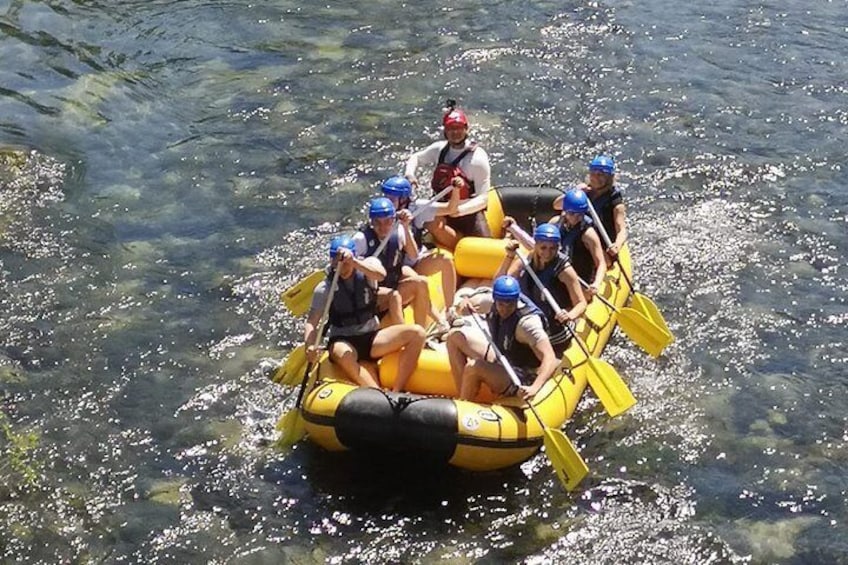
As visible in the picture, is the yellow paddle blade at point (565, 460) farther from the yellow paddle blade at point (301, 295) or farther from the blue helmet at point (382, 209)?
the yellow paddle blade at point (301, 295)

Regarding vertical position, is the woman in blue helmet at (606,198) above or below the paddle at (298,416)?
above

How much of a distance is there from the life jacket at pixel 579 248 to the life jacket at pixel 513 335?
4.71 feet

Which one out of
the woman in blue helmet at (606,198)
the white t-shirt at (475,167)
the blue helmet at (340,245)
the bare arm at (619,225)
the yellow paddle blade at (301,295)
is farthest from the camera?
the white t-shirt at (475,167)

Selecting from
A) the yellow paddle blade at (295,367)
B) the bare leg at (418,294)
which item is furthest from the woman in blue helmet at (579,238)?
the yellow paddle blade at (295,367)

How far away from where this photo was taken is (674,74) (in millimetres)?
16781

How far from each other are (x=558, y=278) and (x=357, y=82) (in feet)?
25.8

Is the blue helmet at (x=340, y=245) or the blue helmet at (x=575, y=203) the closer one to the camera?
the blue helmet at (x=340, y=245)

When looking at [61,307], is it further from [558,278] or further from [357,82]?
[357,82]

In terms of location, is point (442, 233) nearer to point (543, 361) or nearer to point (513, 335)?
point (513, 335)

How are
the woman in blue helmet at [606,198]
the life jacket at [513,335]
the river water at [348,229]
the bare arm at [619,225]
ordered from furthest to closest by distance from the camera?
the woman in blue helmet at [606,198], the bare arm at [619,225], the life jacket at [513,335], the river water at [348,229]

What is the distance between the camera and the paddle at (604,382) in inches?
364

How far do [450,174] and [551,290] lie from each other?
7.02ft

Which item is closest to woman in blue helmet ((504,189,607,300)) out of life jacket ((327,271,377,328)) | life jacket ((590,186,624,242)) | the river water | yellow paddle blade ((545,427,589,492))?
life jacket ((590,186,624,242))

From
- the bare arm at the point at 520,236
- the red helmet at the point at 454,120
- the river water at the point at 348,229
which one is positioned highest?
the red helmet at the point at 454,120
